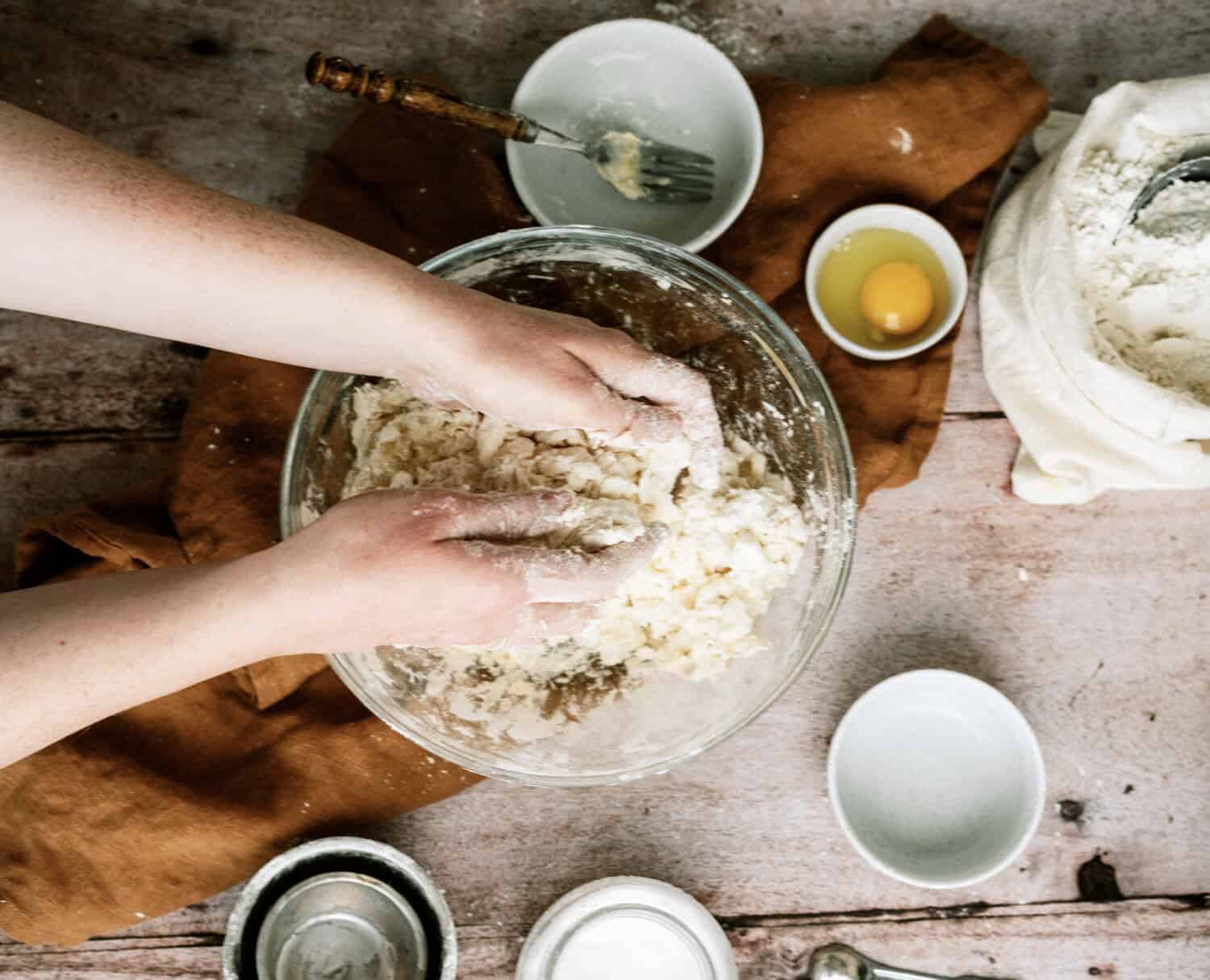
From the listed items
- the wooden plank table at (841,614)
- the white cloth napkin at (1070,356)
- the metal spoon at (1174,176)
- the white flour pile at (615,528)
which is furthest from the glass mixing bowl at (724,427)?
the metal spoon at (1174,176)

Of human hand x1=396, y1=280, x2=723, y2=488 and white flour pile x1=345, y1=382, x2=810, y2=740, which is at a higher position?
human hand x1=396, y1=280, x2=723, y2=488

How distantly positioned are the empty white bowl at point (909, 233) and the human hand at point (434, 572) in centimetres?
43

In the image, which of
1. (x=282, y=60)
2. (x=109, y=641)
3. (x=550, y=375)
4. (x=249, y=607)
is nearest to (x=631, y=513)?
(x=550, y=375)

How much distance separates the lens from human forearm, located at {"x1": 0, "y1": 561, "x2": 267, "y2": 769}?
2.63 feet

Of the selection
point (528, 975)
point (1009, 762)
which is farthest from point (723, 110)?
point (528, 975)

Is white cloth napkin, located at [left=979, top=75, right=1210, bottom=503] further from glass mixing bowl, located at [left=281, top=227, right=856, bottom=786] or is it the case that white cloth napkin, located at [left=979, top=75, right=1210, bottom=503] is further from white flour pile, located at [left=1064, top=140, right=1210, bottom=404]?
glass mixing bowl, located at [left=281, top=227, right=856, bottom=786]

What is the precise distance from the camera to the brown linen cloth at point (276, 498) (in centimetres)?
112

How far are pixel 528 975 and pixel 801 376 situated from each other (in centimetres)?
71

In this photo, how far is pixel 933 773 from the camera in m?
1.18

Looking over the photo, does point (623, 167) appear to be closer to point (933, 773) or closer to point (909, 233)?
point (909, 233)

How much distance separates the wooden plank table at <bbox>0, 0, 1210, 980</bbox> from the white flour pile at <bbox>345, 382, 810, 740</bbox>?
0.20 m

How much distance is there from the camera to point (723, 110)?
3.94ft

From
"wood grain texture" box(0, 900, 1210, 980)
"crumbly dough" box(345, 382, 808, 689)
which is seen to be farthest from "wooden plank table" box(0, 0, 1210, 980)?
"crumbly dough" box(345, 382, 808, 689)

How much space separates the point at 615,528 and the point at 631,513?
5cm
